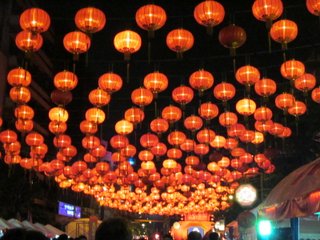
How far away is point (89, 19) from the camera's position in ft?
34.7

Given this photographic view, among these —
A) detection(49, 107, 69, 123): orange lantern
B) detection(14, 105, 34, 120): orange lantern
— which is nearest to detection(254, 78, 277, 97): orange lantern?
detection(49, 107, 69, 123): orange lantern

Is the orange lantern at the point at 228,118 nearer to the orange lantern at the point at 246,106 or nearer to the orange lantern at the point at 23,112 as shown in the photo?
the orange lantern at the point at 246,106

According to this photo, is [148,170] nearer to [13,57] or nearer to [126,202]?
[13,57]

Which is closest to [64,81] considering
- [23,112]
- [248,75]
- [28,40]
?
[28,40]

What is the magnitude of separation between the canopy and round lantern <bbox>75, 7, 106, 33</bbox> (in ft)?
17.2

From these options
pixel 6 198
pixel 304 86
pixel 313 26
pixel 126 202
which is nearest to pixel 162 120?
pixel 304 86

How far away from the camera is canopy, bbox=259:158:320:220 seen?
6.88 metres

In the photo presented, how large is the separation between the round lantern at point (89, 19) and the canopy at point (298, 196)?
5251mm

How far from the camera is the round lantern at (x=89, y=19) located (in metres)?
10.6

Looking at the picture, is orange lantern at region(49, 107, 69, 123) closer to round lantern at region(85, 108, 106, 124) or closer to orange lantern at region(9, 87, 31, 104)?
round lantern at region(85, 108, 106, 124)

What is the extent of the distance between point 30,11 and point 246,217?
726cm

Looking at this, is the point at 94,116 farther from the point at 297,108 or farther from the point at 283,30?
the point at 283,30

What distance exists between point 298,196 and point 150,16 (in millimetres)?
5208

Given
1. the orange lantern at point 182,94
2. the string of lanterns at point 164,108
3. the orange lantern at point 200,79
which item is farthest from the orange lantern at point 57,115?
the orange lantern at point 200,79
